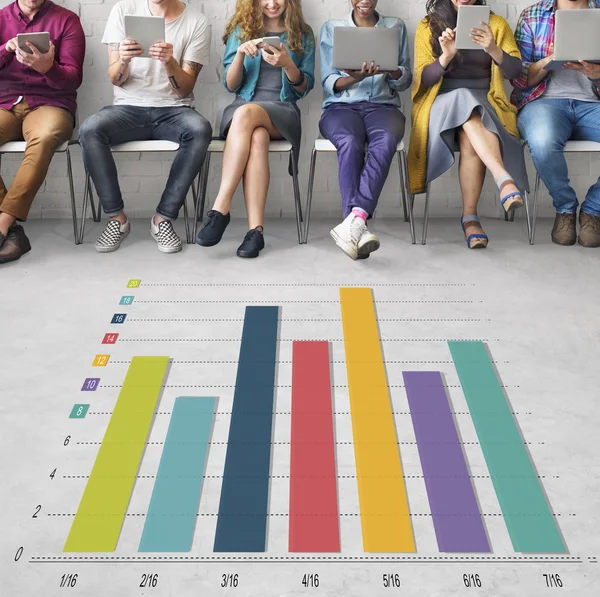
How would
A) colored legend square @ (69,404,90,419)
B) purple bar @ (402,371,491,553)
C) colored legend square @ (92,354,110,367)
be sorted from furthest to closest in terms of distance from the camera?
colored legend square @ (92,354,110,367) → colored legend square @ (69,404,90,419) → purple bar @ (402,371,491,553)

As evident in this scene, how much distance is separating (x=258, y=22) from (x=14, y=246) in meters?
1.55

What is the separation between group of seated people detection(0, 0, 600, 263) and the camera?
3598 millimetres

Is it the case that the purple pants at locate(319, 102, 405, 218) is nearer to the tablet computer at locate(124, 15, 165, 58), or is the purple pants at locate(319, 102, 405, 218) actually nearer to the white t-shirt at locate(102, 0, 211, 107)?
the white t-shirt at locate(102, 0, 211, 107)

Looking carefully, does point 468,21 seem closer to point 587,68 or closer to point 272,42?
point 587,68

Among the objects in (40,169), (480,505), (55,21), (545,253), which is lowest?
(545,253)

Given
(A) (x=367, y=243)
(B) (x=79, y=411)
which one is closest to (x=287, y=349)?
(B) (x=79, y=411)

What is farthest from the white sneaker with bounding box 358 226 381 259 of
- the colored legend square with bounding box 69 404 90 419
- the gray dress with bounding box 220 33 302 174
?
the colored legend square with bounding box 69 404 90 419

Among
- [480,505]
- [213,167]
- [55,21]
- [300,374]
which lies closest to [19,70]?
[55,21]

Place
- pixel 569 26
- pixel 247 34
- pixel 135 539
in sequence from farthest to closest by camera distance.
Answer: pixel 247 34
pixel 569 26
pixel 135 539

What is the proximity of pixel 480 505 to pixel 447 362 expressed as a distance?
29.2 inches

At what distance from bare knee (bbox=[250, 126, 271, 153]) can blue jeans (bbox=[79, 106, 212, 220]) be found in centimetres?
21

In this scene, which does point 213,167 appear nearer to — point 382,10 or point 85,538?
point 382,10

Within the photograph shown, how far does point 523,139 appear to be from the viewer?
379 cm

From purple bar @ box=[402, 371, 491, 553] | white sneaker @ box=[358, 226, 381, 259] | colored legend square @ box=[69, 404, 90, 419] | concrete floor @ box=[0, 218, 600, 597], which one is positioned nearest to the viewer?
concrete floor @ box=[0, 218, 600, 597]
